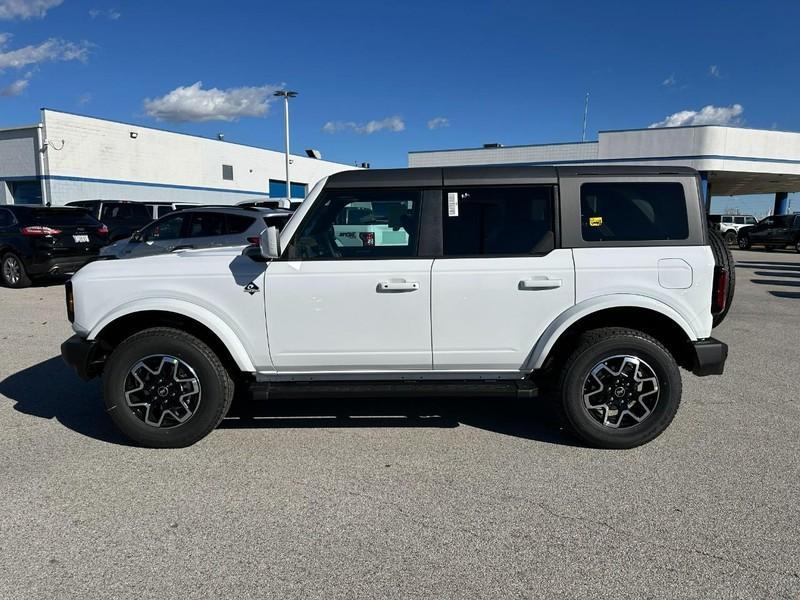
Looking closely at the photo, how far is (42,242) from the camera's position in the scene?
10.6m

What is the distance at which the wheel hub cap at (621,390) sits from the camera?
12.3ft

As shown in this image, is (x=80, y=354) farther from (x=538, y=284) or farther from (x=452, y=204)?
(x=538, y=284)

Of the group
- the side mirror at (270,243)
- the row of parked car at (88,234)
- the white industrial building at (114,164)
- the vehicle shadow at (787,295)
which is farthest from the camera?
the white industrial building at (114,164)

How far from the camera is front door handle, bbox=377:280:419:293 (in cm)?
368

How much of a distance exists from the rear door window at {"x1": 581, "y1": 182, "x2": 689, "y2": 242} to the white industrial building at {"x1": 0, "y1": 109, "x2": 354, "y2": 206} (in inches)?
982

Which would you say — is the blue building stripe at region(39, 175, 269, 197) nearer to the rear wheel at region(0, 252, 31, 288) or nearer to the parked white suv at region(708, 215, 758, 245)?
the rear wheel at region(0, 252, 31, 288)

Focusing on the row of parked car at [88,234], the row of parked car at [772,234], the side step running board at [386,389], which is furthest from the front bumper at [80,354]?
the row of parked car at [772,234]

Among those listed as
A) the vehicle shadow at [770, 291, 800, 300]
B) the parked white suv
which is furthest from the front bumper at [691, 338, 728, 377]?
the parked white suv

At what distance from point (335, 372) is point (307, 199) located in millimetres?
1245

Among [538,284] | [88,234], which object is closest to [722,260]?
[538,284]

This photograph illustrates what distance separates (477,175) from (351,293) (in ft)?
4.05

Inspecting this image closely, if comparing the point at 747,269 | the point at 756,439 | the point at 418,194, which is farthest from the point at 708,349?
the point at 747,269

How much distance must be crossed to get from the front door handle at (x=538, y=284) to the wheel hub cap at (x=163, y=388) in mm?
2338

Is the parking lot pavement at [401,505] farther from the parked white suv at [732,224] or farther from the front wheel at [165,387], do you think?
the parked white suv at [732,224]
